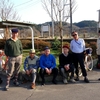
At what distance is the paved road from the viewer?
509cm

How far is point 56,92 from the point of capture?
5.49m


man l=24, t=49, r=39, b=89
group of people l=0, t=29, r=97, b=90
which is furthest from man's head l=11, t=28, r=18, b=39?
man l=24, t=49, r=39, b=89

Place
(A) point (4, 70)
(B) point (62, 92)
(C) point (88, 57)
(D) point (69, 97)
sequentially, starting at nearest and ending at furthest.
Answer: (D) point (69, 97) < (B) point (62, 92) < (A) point (4, 70) < (C) point (88, 57)

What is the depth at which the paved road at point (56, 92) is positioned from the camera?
509 cm

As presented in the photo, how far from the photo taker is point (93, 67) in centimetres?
872

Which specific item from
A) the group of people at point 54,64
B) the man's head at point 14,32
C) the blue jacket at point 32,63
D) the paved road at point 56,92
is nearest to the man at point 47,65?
the group of people at point 54,64

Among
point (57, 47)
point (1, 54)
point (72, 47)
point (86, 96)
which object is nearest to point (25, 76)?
point (1, 54)

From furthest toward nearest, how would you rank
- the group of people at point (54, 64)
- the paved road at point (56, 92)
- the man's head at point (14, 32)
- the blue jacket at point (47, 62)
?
A: the blue jacket at point (47, 62)
the group of people at point (54, 64)
the man's head at point (14, 32)
the paved road at point (56, 92)

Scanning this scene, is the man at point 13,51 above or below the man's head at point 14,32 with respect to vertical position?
below

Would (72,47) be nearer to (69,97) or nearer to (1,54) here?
(69,97)

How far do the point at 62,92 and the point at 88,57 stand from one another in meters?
3.49

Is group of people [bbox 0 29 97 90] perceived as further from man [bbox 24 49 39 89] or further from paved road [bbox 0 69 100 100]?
paved road [bbox 0 69 100 100]

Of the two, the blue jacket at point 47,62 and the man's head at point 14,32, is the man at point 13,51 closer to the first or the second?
the man's head at point 14,32

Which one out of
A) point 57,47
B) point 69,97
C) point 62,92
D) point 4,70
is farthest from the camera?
point 57,47
